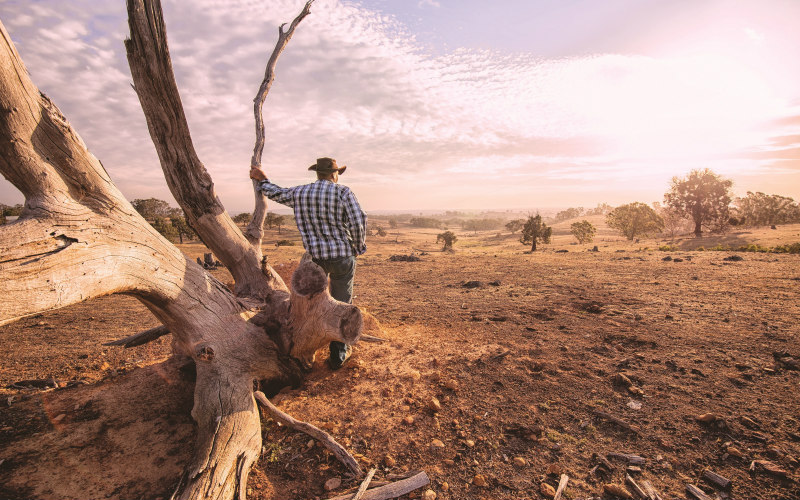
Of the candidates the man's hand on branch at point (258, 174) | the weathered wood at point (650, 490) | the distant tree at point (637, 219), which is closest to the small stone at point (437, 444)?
the weathered wood at point (650, 490)

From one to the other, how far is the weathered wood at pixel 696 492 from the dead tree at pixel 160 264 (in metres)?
2.92

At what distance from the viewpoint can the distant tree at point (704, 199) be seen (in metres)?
35.7

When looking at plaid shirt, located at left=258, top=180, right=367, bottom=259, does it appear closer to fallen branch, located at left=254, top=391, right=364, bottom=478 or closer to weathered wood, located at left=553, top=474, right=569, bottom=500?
fallen branch, located at left=254, top=391, right=364, bottom=478

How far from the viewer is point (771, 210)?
157ft

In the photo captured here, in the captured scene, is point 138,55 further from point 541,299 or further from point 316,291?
point 541,299

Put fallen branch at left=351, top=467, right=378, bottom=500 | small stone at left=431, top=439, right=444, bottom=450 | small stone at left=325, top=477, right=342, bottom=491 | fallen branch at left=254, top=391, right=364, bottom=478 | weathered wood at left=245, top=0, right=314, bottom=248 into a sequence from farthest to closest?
weathered wood at left=245, top=0, right=314, bottom=248 < small stone at left=431, top=439, right=444, bottom=450 < fallen branch at left=254, top=391, right=364, bottom=478 < small stone at left=325, top=477, right=342, bottom=491 < fallen branch at left=351, top=467, right=378, bottom=500

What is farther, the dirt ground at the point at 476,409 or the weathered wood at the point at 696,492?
the dirt ground at the point at 476,409

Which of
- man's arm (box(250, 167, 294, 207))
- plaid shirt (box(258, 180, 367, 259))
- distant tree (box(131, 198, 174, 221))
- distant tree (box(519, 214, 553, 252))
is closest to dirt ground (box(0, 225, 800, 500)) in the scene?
plaid shirt (box(258, 180, 367, 259))

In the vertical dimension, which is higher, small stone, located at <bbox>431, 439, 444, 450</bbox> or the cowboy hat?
the cowboy hat

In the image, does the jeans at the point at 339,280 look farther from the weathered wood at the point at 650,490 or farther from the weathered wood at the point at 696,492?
the weathered wood at the point at 696,492

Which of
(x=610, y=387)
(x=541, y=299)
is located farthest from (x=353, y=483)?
(x=541, y=299)

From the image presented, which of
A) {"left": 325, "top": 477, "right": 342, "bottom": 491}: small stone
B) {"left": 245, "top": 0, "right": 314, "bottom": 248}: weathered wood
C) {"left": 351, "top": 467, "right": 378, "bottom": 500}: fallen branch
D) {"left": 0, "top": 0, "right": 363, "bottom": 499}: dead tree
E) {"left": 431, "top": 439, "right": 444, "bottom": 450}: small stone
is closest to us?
{"left": 0, "top": 0, "right": 363, "bottom": 499}: dead tree

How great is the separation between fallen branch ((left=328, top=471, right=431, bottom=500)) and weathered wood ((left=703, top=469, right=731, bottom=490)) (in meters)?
2.11

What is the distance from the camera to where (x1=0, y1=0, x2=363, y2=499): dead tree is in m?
2.06
